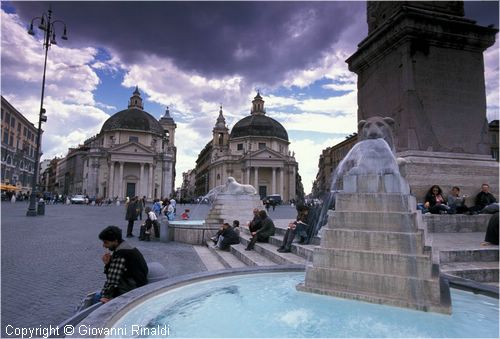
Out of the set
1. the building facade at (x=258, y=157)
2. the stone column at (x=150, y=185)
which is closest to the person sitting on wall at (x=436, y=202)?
the stone column at (x=150, y=185)

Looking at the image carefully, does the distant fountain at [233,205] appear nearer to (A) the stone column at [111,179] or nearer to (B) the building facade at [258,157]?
(A) the stone column at [111,179]

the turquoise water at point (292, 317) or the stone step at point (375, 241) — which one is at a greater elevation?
the stone step at point (375, 241)

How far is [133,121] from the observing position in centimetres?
7181

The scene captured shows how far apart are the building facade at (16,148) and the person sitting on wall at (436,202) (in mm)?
56029

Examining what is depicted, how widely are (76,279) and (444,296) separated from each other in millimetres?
5782

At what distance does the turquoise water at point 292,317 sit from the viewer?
2.76 metres

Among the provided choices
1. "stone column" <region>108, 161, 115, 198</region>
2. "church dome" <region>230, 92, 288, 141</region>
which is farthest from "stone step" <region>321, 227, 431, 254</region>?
"church dome" <region>230, 92, 288, 141</region>

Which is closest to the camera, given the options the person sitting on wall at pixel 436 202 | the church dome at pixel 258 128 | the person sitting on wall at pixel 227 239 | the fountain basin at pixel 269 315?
the fountain basin at pixel 269 315

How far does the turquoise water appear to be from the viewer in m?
2.76

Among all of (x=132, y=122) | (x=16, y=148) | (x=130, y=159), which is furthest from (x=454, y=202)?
(x=132, y=122)

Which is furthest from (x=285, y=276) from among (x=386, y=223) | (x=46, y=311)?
(x=46, y=311)

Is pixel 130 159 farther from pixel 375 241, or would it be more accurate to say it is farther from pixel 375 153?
pixel 375 241

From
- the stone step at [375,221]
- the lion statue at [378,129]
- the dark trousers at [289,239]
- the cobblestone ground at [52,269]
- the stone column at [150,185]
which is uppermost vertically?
the stone column at [150,185]

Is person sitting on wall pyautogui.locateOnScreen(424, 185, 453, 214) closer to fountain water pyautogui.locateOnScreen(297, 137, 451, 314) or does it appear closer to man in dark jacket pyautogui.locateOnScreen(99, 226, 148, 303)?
fountain water pyautogui.locateOnScreen(297, 137, 451, 314)
